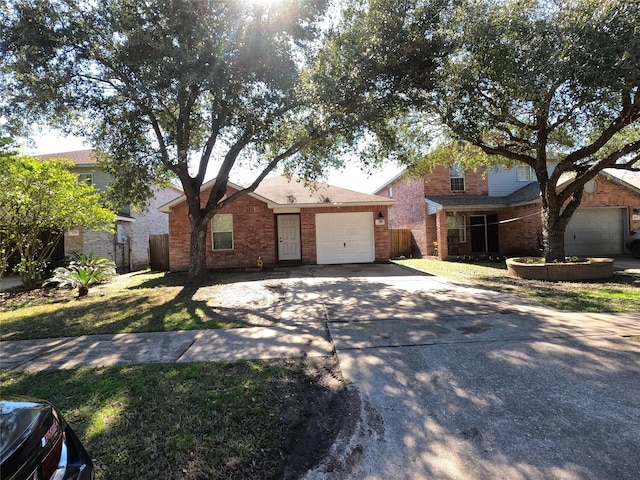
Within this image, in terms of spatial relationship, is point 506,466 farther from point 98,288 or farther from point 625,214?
point 625,214

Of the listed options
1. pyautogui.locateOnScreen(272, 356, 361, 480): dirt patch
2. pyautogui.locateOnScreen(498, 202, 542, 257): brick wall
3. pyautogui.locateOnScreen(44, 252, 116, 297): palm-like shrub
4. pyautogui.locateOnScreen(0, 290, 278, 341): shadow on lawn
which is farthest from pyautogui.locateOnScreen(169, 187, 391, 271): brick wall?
pyautogui.locateOnScreen(272, 356, 361, 480): dirt patch

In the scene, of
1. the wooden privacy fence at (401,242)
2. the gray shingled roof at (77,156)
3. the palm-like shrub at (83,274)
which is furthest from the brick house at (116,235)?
the wooden privacy fence at (401,242)

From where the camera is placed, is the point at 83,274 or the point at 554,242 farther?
the point at 554,242

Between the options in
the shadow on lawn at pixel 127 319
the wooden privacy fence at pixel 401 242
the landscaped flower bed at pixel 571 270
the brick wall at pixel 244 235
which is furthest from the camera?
the wooden privacy fence at pixel 401 242

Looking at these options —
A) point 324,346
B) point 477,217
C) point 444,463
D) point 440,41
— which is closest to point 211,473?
point 444,463

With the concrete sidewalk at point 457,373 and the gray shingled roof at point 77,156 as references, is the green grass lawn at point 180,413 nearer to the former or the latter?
the concrete sidewalk at point 457,373

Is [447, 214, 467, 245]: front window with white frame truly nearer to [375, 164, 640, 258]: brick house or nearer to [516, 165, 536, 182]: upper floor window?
[375, 164, 640, 258]: brick house

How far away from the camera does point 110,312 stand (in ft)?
25.3

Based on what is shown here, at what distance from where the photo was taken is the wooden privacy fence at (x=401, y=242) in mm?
21547

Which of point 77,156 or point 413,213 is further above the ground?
point 77,156

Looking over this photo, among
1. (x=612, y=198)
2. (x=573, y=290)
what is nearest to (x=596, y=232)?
(x=612, y=198)

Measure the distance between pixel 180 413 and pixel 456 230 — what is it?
1843 centimetres

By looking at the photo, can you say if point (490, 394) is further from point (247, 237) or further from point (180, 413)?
point (247, 237)

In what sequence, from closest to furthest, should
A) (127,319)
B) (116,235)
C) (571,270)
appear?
(127,319) < (571,270) < (116,235)
